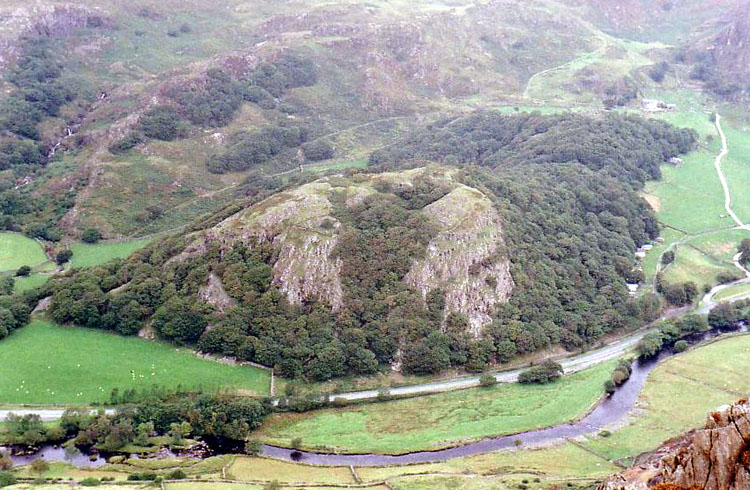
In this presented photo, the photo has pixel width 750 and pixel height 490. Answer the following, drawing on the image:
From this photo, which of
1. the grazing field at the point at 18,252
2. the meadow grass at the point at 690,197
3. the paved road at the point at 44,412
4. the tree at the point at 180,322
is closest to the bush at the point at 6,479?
the paved road at the point at 44,412

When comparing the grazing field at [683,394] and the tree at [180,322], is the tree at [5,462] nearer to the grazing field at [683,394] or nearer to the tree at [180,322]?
the tree at [180,322]

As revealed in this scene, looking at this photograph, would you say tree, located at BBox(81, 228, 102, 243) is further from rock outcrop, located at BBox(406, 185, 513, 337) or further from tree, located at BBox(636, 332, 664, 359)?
tree, located at BBox(636, 332, 664, 359)

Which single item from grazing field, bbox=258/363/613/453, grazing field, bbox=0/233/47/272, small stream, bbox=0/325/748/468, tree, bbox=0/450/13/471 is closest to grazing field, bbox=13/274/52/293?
grazing field, bbox=0/233/47/272

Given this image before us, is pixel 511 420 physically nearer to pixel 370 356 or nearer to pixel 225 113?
pixel 370 356

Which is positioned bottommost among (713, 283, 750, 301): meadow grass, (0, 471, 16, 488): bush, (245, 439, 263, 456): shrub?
(713, 283, 750, 301): meadow grass

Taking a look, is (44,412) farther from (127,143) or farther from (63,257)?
(127,143)

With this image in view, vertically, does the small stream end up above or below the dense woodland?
below
